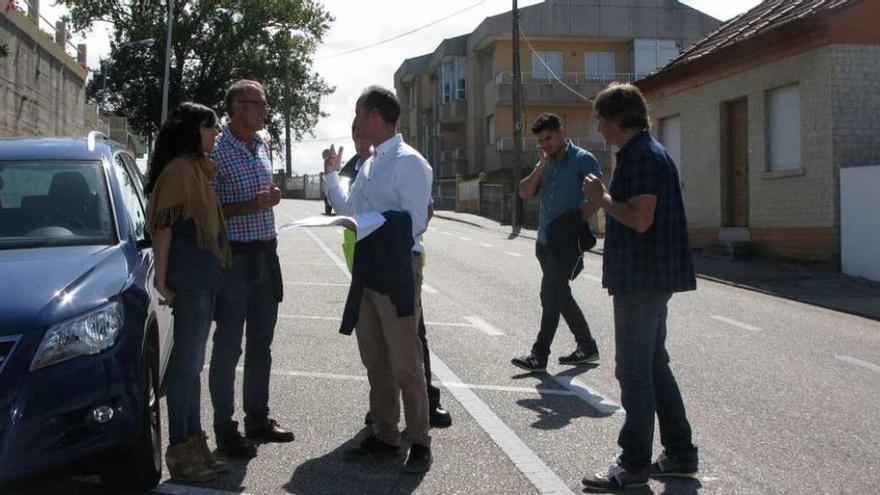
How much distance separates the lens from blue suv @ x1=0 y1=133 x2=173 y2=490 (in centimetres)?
397

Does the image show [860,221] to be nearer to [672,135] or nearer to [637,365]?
[672,135]

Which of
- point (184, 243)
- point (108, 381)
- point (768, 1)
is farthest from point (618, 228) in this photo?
point (768, 1)

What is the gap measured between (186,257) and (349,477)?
1.34 metres

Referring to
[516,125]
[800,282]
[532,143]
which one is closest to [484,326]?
[800,282]

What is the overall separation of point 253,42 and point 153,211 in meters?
53.2

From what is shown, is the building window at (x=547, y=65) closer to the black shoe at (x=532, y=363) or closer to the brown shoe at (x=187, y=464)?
the black shoe at (x=532, y=363)

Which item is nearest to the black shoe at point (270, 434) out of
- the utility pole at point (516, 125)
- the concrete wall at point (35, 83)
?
the concrete wall at point (35, 83)

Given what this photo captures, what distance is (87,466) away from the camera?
165 inches

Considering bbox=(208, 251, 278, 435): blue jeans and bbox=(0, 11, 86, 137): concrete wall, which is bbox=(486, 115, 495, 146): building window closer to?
bbox=(0, 11, 86, 137): concrete wall

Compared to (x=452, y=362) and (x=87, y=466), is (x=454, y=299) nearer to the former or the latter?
(x=452, y=362)

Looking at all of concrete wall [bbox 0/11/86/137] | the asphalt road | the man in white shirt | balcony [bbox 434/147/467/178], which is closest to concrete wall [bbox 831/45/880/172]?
the asphalt road

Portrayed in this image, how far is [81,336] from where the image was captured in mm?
4145

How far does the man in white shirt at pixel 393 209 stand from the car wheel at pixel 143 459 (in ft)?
3.57

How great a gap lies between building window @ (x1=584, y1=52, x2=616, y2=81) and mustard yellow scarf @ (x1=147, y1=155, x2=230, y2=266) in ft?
150
